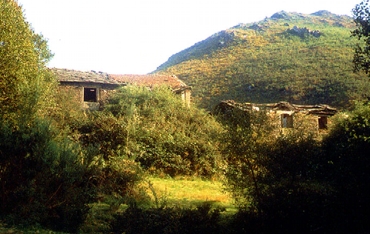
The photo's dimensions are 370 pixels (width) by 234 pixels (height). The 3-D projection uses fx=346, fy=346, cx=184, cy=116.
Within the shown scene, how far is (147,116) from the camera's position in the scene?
26719 millimetres

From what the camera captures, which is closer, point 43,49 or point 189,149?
point 43,49

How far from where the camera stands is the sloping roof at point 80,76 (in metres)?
31.5

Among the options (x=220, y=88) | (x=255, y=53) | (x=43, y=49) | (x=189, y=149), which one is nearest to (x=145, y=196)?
(x=189, y=149)

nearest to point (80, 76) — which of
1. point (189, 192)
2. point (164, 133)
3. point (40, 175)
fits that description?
point (164, 133)

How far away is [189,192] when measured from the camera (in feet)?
63.8

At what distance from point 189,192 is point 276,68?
45000mm

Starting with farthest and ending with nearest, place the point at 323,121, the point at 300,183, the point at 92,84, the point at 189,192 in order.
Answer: the point at 323,121 → the point at 92,84 → the point at 189,192 → the point at 300,183

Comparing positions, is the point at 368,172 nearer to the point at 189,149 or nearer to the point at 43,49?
the point at 189,149

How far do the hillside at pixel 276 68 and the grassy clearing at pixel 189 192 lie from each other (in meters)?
25.5

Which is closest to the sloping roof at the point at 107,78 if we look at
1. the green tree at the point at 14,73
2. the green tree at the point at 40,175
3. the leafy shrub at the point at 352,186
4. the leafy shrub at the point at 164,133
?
the leafy shrub at the point at 164,133

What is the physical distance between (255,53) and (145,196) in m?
57.9

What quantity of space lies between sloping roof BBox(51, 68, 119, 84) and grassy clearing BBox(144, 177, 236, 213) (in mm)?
14023

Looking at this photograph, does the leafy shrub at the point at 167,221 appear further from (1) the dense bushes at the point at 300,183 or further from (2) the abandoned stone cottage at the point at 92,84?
(2) the abandoned stone cottage at the point at 92,84

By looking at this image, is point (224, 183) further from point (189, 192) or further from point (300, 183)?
point (189, 192)
